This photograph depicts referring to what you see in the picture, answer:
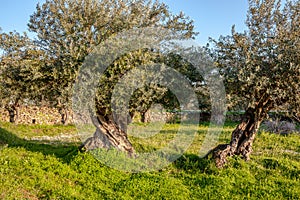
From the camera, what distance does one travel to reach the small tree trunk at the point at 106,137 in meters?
14.1

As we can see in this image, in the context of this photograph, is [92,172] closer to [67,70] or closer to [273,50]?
[67,70]

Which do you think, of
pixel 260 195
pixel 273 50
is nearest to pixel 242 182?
pixel 260 195

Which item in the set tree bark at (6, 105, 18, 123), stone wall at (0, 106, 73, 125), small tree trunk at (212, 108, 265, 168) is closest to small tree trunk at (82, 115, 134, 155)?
small tree trunk at (212, 108, 265, 168)

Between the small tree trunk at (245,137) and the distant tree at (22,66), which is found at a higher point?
the distant tree at (22,66)

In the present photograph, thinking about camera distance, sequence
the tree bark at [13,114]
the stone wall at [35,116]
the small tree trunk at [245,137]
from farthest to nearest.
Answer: the stone wall at [35,116], the tree bark at [13,114], the small tree trunk at [245,137]

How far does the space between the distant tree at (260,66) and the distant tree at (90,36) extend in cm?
380

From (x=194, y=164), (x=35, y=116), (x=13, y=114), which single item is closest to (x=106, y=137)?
(x=194, y=164)

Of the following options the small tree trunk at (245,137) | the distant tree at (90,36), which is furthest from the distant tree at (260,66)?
the distant tree at (90,36)

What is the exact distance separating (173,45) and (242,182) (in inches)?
314

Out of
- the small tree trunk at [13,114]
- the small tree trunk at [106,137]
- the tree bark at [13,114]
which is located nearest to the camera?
the small tree trunk at [106,137]

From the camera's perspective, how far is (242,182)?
39.5ft

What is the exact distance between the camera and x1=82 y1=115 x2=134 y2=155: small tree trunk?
14.1 m

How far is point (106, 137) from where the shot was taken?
14.3 m

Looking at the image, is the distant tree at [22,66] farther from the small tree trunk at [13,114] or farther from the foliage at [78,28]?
the small tree trunk at [13,114]
